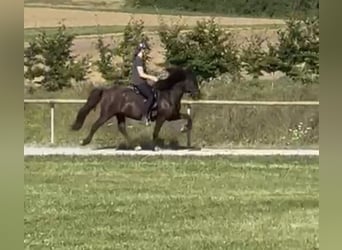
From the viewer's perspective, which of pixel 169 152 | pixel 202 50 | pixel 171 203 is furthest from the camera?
pixel 202 50

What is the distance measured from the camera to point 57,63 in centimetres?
406

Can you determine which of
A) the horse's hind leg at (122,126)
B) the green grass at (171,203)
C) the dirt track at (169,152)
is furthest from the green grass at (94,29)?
the green grass at (171,203)

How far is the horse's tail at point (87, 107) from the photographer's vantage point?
3.90 meters

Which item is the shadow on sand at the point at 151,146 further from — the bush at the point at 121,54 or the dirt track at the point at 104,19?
the dirt track at the point at 104,19

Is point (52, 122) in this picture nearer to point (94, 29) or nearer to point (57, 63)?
point (57, 63)

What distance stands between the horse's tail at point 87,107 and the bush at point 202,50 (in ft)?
1.37

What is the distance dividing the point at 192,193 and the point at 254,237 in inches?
25.6

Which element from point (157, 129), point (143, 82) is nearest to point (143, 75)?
point (143, 82)

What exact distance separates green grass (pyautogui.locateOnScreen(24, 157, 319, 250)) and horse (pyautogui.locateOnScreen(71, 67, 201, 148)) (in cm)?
27

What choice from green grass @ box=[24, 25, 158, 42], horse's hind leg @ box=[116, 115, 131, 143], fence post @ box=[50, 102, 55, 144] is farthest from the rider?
fence post @ box=[50, 102, 55, 144]

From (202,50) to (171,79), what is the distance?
33 centimetres

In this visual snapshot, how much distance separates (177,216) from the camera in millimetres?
2650
